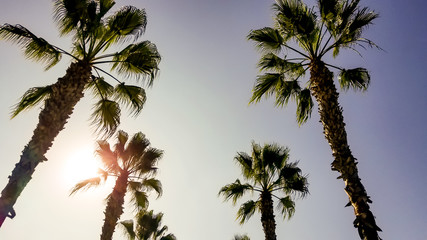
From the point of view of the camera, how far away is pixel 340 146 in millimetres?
7746

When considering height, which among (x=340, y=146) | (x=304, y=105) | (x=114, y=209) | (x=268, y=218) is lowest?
(x=114, y=209)

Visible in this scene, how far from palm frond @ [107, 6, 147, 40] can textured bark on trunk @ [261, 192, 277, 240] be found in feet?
29.5

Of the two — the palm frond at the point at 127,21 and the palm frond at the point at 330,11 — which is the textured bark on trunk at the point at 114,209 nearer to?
the palm frond at the point at 127,21

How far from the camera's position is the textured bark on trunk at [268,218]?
500 inches

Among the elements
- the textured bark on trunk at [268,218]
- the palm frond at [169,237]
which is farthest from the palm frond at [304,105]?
the palm frond at [169,237]

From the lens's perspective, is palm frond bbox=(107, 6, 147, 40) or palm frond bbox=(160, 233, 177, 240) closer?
palm frond bbox=(107, 6, 147, 40)

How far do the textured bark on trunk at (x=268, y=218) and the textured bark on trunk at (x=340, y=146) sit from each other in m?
6.00

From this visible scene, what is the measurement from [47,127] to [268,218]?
9610mm

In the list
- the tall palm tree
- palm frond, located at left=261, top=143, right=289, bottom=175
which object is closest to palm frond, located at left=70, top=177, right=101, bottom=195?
the tall palm tree

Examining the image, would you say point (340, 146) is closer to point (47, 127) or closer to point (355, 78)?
point (355, 78)

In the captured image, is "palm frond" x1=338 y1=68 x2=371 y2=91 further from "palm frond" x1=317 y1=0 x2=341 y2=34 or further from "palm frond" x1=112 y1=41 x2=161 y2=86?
"palm frond" x1=112 y1=41 x2=161 y2=86

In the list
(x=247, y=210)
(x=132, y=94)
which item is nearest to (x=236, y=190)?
(x=247, y=210)

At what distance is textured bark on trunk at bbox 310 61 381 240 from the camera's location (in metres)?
6.69

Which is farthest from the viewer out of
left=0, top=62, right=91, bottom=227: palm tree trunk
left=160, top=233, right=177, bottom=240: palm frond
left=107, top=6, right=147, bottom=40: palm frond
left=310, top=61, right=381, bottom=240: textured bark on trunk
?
left=160, top=233, right=177, bottom=240: palm frond
